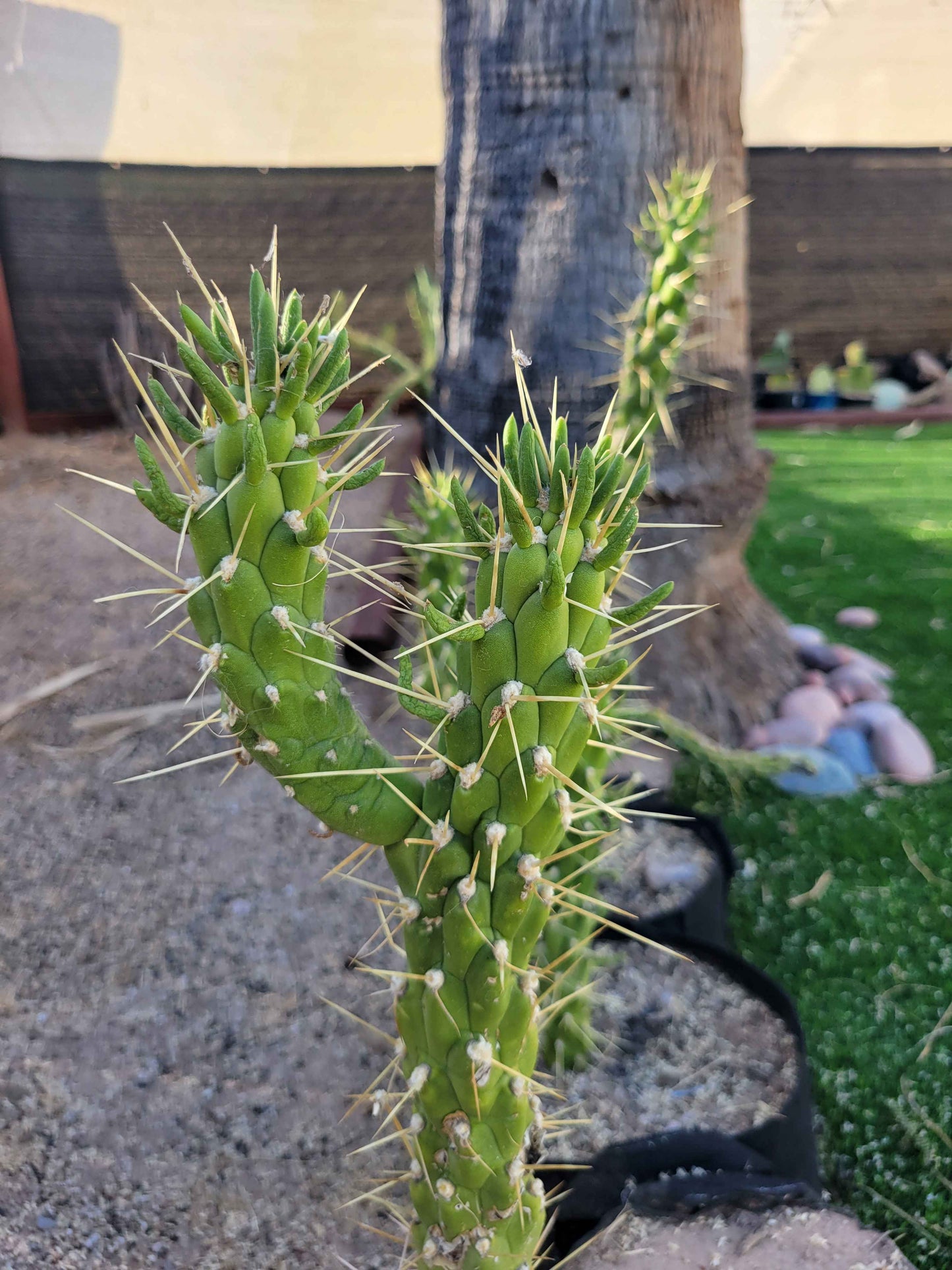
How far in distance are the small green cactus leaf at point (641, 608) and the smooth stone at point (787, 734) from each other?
163cm

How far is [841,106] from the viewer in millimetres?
5105

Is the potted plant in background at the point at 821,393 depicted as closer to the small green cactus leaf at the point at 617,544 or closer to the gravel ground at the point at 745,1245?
the gravel ground at the point at 745,1245

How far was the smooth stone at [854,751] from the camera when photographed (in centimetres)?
206

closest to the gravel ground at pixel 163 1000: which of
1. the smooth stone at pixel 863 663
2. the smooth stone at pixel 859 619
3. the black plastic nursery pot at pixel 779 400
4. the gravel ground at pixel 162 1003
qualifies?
the gravel ground at pixel 162 1003

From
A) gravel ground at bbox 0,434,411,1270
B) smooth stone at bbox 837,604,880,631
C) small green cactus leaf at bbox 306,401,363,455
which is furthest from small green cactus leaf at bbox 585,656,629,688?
smooth stone at bbox 837,604,880,631

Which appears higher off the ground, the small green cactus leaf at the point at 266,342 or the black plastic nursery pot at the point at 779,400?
the small green cactus leaf at the point at 266,342

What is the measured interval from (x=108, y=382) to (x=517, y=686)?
3.90 m

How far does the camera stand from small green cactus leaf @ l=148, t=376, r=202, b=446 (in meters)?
0.54

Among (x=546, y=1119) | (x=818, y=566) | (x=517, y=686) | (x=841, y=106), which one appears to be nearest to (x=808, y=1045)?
(x=546, y=1119)

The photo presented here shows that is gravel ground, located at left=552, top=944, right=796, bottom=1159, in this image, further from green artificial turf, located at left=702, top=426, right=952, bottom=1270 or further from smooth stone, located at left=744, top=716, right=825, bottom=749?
smooth stone, located at left=744, top=716, right=825, bottom=749

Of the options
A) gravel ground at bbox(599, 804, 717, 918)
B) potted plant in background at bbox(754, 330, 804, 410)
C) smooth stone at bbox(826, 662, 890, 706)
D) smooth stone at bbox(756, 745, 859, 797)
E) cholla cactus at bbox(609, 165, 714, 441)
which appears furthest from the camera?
potted plant in background at bbox(754, 330, 804, 410)

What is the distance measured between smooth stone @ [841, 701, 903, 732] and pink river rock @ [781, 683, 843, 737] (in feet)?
0.09

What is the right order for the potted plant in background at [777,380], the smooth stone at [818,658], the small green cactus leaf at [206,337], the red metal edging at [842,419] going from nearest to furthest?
the small green cactus leaf at [206,337] → the smooth stone at [818,658] → the red metal edging at [842,419] → the potted plant in background at [777,380]

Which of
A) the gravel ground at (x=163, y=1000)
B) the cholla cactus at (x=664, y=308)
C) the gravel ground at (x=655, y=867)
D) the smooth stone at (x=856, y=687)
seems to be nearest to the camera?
the gravel ground at (x=163, y=1000)
